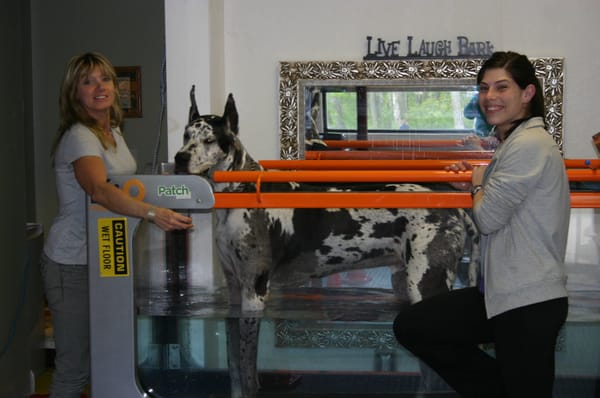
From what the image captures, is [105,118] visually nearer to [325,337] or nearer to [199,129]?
[199,129]

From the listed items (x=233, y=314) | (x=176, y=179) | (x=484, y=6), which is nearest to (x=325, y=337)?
(x=233, y=314)

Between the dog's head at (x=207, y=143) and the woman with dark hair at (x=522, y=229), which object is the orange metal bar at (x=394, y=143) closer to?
the dog's head at (x=207, y=143)

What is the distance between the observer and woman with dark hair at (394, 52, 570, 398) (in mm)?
1709

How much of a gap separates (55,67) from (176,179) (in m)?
3.27

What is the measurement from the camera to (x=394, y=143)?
3736mm

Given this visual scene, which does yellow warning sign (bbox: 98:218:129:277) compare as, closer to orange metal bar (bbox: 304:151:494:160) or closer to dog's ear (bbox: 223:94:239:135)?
dog's ear (bbox: 223:94:239:135)

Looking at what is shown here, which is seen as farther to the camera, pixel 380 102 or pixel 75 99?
pixel 380 102

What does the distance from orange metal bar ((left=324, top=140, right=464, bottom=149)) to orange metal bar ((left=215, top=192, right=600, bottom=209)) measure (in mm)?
1682

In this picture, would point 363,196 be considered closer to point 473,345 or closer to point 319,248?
point 319,248

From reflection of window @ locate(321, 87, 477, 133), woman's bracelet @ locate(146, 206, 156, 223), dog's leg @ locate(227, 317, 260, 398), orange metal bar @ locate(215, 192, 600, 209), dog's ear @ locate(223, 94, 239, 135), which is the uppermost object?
reflection of window @ locate(321, 87, 477, 133)

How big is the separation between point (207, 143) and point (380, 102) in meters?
1.48

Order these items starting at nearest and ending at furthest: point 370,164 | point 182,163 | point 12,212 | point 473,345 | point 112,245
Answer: point 473,345
point 112,245
point 182,163
point 370,164
point 12,212

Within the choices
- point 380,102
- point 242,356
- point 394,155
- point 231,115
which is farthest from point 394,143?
point 242,356

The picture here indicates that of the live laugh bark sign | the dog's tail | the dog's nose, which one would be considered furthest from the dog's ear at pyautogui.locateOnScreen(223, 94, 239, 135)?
the live laugh bark sign
